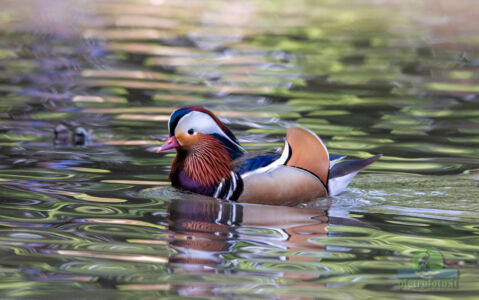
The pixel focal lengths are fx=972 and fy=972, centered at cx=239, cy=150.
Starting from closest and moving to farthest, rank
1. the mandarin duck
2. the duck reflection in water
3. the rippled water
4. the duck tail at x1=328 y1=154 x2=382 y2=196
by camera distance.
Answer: the rippled water
the duck reflection in water
the mandarin duck
the duck tail at x1=328 y1=154 x2=382 y2=196

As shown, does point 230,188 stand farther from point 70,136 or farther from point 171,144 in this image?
point 70,136

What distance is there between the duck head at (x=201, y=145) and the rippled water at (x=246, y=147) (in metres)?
0.22

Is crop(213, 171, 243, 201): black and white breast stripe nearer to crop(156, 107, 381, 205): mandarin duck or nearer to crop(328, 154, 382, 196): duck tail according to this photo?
crop(156, 107, 381, 205): mandarin duck

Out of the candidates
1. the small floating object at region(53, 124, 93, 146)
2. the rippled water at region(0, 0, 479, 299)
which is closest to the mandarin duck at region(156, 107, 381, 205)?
the rippled water at region(0, 0, 479, 299)

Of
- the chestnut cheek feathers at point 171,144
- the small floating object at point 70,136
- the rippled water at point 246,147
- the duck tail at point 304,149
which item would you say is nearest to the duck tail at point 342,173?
the rippled water at point 246,147

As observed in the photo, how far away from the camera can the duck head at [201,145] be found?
7348 mm

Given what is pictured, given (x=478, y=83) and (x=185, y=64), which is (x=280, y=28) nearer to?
(x=185, y=64)

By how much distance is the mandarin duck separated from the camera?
23.5 ft

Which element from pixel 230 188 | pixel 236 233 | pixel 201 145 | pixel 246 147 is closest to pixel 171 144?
pixel 201 145

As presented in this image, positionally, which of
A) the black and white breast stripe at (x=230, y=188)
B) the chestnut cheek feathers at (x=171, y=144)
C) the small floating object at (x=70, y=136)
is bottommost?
the black and white breast stripe at (x=230, y=188)

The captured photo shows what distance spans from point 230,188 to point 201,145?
0.46 meters

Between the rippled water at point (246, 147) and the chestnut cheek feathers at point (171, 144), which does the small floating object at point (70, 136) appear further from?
the chestnut cheek feathers at point (171, 144)

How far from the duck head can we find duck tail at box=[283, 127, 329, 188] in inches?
18.5

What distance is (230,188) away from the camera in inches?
285
